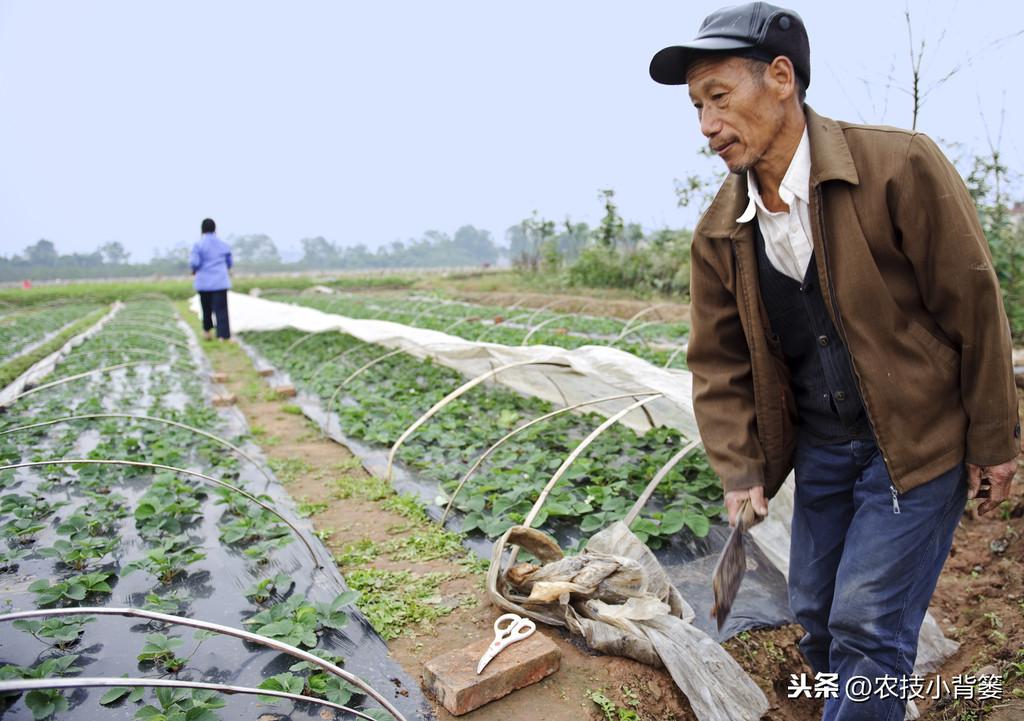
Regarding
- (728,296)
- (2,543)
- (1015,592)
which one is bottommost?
(1015,592)

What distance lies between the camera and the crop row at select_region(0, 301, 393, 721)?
224 cm

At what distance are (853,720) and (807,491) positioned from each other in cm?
55

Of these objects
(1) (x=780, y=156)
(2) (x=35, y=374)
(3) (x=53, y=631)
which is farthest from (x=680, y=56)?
(2) (x=35, y=374)

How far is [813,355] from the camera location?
1843mm

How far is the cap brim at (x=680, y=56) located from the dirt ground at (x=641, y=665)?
1807mm

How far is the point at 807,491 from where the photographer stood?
1945mm

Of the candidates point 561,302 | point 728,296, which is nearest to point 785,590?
point 728,296

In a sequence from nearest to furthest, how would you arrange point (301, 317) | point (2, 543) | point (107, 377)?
point (2, 543) → point (107, 377) → point (301, 317)

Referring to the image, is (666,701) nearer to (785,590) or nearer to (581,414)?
(785,590)

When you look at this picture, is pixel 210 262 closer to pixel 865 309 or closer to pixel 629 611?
pixel 629 611

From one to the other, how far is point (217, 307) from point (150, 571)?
912 cm

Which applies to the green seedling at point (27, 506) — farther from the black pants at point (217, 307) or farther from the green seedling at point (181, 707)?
the black pants at point (217, 307)

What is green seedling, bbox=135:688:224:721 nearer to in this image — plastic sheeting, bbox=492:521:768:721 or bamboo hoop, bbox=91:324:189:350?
plastic sheeting, bbox=492:521:768:721

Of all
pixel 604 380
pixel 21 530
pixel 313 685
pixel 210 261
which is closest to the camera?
pixel 313 685
